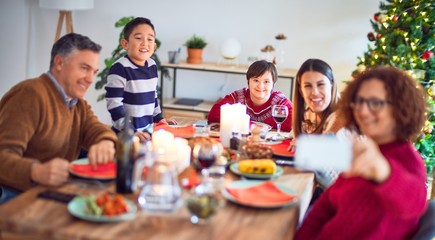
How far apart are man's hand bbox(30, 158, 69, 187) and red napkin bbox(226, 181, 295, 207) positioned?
57cm

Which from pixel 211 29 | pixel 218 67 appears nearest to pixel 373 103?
pixel 218 67

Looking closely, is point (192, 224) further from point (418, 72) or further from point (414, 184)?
point (418, 72)

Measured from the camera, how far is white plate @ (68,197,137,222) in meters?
1.71

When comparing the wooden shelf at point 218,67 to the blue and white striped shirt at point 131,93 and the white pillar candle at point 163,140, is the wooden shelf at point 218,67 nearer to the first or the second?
the blue and white striped shirt at point 131,93

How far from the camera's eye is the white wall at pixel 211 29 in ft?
17.0

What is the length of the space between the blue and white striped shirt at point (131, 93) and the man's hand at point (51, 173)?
1.25 meters

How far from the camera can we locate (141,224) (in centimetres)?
173

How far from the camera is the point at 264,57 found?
17.3ft

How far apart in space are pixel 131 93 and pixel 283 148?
1130 millimetres

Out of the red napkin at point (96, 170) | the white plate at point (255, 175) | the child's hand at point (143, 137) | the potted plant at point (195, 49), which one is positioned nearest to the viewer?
the red napkin at point (96, 170)

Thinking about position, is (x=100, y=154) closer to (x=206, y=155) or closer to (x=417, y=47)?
(x=206, y=155)

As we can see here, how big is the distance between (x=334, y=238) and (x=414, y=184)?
0.32 metres

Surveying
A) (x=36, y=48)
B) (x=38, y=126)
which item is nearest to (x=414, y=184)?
(x=38, y=126)

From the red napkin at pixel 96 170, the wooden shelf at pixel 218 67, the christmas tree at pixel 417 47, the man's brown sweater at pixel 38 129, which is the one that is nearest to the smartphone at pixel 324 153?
the red napkin at pixel 96 170
